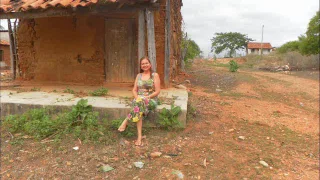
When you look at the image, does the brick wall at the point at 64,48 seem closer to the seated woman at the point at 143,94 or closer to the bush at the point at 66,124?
the bush at the point at 66,124

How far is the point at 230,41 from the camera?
155 feet

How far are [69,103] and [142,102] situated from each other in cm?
174

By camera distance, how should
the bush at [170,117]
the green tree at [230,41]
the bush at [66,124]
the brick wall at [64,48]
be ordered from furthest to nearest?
1. the green tree at [230,41]
2. the brick wall at [64,48]
3. the bush at [170,117]
4. the bush at [66,124]

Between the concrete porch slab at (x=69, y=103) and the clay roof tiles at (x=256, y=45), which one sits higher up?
the clay roof tiles at (x=256, y=45)

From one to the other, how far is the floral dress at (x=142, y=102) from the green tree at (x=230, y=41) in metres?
45.2

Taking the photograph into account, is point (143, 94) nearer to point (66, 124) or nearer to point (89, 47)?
point (66, 124)

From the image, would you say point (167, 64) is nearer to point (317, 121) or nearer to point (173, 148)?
point (173, 148)

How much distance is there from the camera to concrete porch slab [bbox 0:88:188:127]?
4.37 meters

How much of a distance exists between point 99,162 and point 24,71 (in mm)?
5732

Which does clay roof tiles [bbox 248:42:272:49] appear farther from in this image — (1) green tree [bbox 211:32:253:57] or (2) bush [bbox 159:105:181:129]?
(2) bush [bbox 159:105:181:129]

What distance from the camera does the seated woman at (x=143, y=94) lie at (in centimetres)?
366

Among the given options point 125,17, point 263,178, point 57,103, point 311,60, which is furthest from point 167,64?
point 311,60

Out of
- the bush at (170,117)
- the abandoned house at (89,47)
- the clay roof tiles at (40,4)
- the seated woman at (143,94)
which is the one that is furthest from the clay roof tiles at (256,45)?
the seated woman at (143,94)

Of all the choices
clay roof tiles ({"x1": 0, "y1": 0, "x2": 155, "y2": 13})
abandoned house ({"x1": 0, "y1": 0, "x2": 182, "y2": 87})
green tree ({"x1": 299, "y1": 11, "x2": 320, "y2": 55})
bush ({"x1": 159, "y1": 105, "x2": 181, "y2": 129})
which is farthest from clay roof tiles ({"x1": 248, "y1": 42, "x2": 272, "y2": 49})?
bush ({"x1": 159, "y1": 105, "x2": 181, "y2": 129})
